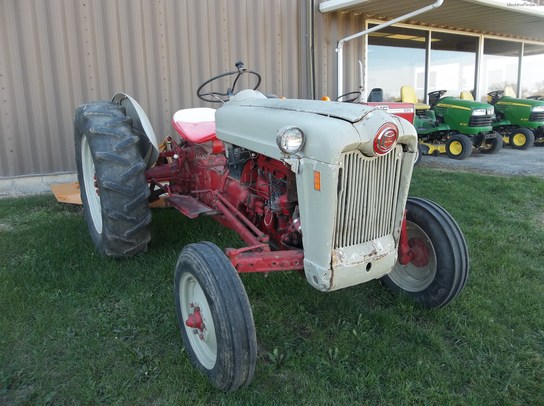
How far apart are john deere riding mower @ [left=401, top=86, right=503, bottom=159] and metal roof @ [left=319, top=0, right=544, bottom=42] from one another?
146 centimetres

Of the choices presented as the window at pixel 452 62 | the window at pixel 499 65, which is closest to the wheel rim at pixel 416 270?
the window at pixel 452 62

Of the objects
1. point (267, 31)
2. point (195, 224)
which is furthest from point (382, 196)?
point (267, 31)

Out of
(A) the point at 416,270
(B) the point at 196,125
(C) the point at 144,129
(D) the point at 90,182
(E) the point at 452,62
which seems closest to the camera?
(A) the point at 416,270

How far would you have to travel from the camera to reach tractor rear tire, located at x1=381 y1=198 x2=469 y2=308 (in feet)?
8.23

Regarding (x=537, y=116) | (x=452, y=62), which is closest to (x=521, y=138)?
(x=537, y=116)

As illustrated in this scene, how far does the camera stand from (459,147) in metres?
8.28

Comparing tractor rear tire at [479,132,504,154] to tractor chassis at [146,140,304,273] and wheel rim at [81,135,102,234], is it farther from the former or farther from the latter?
wheel rim at [81,135,102,234]

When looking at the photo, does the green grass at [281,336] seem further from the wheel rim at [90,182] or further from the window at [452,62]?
the window at [452,62]

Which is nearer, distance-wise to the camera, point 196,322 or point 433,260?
point 196,322

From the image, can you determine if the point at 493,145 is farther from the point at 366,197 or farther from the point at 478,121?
the point at 366,197

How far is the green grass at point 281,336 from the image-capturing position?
80.8 inches

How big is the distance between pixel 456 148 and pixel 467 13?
2.43m

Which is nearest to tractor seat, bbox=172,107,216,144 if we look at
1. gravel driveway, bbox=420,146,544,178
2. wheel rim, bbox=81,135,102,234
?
wheel rim, bbox=81,135,102,234

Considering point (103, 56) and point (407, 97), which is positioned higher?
point (103, 56)
